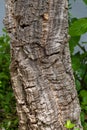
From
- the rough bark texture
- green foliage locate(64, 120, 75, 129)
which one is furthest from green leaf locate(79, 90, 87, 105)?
green foliage locate(64, 120, 75, 129)

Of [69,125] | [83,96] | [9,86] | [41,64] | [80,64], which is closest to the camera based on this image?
[41,64]

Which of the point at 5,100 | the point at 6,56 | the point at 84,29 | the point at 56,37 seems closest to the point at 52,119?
the point at 56,37

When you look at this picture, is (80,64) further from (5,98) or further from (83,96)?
(5,98)

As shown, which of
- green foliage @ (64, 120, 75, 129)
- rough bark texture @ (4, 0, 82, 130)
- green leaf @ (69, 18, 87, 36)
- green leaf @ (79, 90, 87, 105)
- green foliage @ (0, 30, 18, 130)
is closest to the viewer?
rough bark texture @ (4, 0, 82, 130)

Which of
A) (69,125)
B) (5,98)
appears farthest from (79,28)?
(5,98)

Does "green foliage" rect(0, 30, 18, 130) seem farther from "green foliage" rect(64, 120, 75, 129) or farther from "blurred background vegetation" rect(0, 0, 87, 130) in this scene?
"green foliage" rect(64, 120, 75, 129)

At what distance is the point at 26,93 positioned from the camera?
2.35 m

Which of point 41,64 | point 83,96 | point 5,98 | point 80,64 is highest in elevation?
point 41,64

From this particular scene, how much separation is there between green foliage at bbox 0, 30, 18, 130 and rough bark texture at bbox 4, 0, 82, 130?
2.04ft

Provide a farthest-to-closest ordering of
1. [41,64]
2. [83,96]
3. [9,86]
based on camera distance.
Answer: [9,86] → [83,96] → [41,64]

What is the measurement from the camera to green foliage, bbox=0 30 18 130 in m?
3.13

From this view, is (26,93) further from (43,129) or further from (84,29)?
(84,29)

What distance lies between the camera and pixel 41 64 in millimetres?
2271

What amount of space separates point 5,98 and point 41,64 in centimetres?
117
